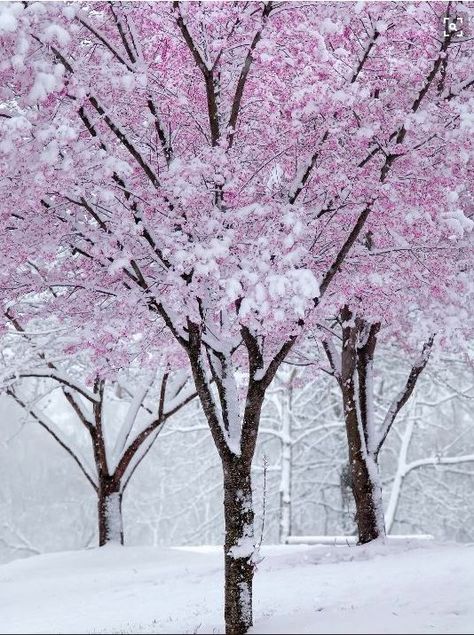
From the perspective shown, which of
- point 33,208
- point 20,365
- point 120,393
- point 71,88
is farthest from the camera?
point 120,393

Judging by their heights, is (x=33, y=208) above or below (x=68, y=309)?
above

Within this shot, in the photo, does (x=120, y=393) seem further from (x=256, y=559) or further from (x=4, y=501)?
(x=4, y=501)

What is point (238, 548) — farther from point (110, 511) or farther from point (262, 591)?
point (110, 511)

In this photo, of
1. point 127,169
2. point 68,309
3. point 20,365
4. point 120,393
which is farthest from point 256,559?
point 120,393

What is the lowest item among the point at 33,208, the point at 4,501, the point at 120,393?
the point at 4,501

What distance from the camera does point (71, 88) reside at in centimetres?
625

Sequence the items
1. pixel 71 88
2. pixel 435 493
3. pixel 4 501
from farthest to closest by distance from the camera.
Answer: pixel 4 501, pixel 435 493, pixel 71 88

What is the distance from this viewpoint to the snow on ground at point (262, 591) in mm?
7293

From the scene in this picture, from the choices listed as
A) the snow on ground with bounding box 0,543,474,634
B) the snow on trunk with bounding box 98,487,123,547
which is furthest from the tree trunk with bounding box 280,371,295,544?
the snow on trunk with bounding box 98,487,123,547

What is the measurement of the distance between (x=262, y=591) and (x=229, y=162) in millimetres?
5425

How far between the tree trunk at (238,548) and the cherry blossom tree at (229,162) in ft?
0.06

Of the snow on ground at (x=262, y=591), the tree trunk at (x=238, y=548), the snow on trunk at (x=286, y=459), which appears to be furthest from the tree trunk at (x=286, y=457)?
the tree trunk at (x=238, y=548)

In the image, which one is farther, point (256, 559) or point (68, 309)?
point (68, 309)

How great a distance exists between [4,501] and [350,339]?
2851 centimetres
